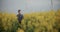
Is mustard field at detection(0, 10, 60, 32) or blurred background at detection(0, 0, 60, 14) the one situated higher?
blurred background at detection(0, 0, 60, 14)

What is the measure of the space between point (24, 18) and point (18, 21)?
4.0 inches

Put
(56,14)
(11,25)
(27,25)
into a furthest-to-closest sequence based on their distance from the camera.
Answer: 1. (11,25)
2. (27,25)
3. (56,14)

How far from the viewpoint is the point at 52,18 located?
1663 mm

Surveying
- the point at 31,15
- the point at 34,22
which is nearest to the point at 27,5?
the point at 31,15

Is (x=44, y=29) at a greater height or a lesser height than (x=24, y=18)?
lesser

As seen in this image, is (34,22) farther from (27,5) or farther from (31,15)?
(27,5)

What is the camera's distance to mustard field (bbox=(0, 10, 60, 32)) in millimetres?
1656

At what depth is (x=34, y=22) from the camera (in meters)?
1.75

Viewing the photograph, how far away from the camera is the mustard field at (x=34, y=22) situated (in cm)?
166

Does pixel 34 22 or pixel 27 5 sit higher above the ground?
pixel 27 5

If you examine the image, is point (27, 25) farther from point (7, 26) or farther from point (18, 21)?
point (7, 26)

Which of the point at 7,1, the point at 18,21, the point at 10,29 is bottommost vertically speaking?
the point at 10,29

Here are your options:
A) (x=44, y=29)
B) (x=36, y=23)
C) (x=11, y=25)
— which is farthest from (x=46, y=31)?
(x=11, y=25)

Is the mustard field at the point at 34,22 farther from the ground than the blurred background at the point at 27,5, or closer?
closer
